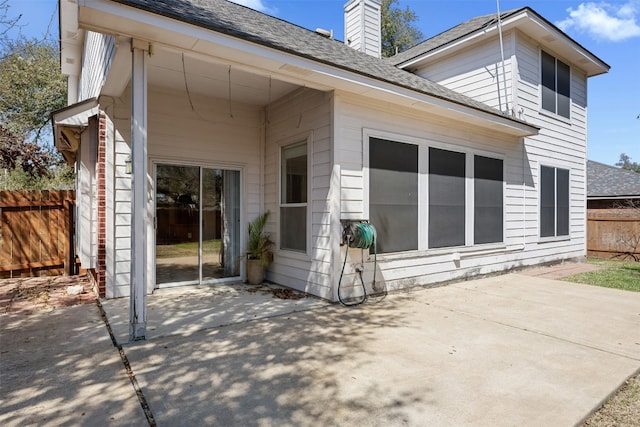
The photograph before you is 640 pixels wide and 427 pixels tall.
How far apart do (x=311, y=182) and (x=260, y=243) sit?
151cm

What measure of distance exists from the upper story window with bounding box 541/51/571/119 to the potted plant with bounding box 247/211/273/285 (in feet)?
24.3

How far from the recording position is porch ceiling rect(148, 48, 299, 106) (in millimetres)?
4637

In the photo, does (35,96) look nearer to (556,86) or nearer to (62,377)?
(62,377)

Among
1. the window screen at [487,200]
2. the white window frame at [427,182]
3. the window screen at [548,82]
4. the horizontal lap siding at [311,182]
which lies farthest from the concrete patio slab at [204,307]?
the window screen at [548,82]

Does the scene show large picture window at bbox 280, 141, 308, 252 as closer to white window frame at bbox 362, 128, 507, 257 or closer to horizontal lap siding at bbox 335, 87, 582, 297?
horizontal lap siding at bbox 335, 87, 582, 297

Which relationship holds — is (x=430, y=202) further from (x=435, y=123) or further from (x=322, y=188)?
(x=322, y=188)

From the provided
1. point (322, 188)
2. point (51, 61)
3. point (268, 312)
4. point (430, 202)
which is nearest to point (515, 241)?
point (430, 202)

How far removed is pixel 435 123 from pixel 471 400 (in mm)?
4987

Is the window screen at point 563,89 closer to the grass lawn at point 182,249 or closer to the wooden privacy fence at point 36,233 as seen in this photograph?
the grass lawn at point 182,249

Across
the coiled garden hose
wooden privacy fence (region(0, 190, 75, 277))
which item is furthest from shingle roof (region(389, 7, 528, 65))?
wooden privacy fence (region(0, 190, 75, 277))

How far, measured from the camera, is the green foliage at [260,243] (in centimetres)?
628

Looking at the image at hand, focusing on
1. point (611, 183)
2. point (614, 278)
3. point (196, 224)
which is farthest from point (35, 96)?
point (611, 183)

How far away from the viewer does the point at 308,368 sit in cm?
299

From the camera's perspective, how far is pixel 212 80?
17.4ft
